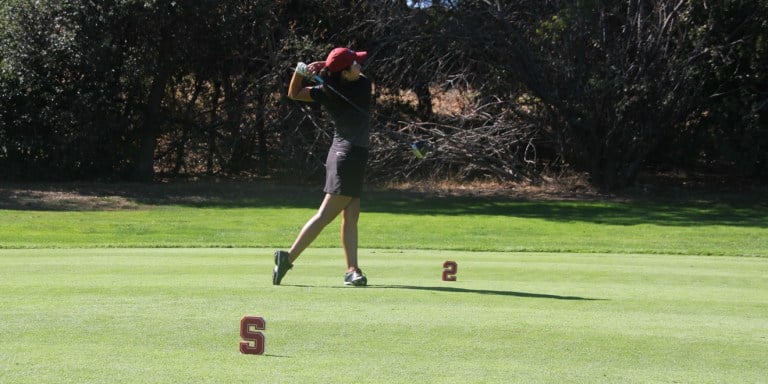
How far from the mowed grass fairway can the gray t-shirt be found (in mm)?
1150

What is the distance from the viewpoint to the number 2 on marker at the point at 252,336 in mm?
5270

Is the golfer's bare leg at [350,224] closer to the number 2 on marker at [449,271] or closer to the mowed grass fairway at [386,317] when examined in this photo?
the mowed grass fairway at [386,317]

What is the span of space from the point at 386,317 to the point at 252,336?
1302 millimetres

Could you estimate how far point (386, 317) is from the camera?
6469 mm

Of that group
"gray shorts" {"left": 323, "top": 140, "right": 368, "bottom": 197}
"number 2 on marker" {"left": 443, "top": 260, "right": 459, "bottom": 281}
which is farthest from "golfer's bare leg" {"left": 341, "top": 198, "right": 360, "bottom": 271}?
"number 2 on marker" {"left": 443, "top": 260, "right": 459, "bottom": 281}

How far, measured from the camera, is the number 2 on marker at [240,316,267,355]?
5.27 meters

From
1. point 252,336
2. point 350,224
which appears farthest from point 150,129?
point 252,336

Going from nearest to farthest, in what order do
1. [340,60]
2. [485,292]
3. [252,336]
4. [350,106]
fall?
1. [252,336]
2. [485,292]
3. [340,60]
4. [350,106]

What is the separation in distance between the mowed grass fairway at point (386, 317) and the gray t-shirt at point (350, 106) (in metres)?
1.15

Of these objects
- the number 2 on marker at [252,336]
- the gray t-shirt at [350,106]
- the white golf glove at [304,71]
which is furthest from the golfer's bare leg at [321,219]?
the number 2 on marker at [252,336]

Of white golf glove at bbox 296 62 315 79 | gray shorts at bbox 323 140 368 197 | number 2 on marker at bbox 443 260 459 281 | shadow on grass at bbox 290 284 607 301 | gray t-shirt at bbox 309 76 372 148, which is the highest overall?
white golf glove at bbox 296 62 315 79

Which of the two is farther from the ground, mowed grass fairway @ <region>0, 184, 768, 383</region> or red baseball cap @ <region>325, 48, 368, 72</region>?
red baseball cap @ <region>325, 48, 368, 72</region>

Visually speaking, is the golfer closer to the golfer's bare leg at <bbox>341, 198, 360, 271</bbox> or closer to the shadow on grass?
the golfer's bare leg at <bbox>341, 198, 360, 271</bbox>

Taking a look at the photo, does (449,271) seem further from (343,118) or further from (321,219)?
(343,118)
